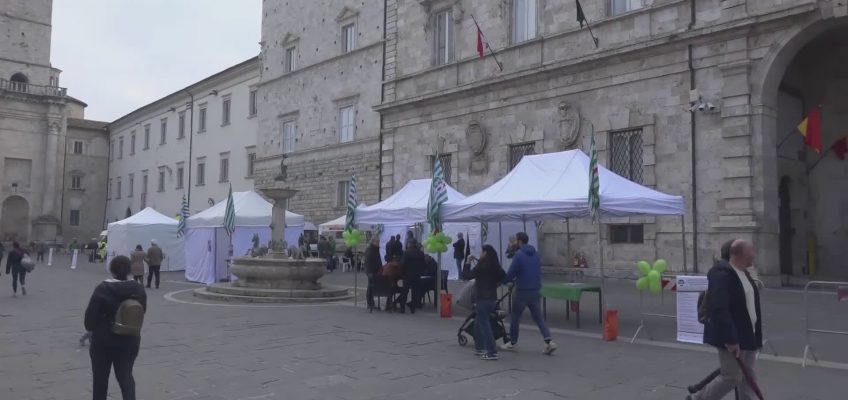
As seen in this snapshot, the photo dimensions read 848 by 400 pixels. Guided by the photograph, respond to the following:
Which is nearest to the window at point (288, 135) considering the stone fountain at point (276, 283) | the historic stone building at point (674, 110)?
the historic stone building at point (674, 110)

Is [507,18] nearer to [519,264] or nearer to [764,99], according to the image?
[764,99]

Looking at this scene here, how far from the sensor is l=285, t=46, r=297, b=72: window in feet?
Result: 114

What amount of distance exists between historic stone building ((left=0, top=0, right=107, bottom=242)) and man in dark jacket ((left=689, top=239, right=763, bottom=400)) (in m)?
56.1

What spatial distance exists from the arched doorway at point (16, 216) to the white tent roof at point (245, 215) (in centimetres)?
3700

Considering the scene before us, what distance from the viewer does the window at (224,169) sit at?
135ft

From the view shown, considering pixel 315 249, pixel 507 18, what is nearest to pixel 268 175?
pixel 315 249

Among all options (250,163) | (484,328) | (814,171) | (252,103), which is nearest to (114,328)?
(484,328)

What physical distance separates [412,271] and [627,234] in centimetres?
795

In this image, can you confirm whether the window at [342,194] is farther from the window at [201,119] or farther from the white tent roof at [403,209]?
the window at [201,119]

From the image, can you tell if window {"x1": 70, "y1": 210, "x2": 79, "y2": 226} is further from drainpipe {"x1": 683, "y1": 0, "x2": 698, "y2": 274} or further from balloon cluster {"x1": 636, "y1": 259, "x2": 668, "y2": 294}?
balloon cluster {"x1": 636, "y1": 259, "x2": 668, "y2": 294}

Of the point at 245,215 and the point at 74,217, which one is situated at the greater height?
the point at 74,217

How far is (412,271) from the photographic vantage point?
13727 millimetres

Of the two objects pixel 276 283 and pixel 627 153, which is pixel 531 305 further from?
pixel 627 153

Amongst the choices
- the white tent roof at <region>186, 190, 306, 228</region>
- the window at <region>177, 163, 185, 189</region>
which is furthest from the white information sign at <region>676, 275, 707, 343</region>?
the window at <region>177, 163, 185, 189</region>
